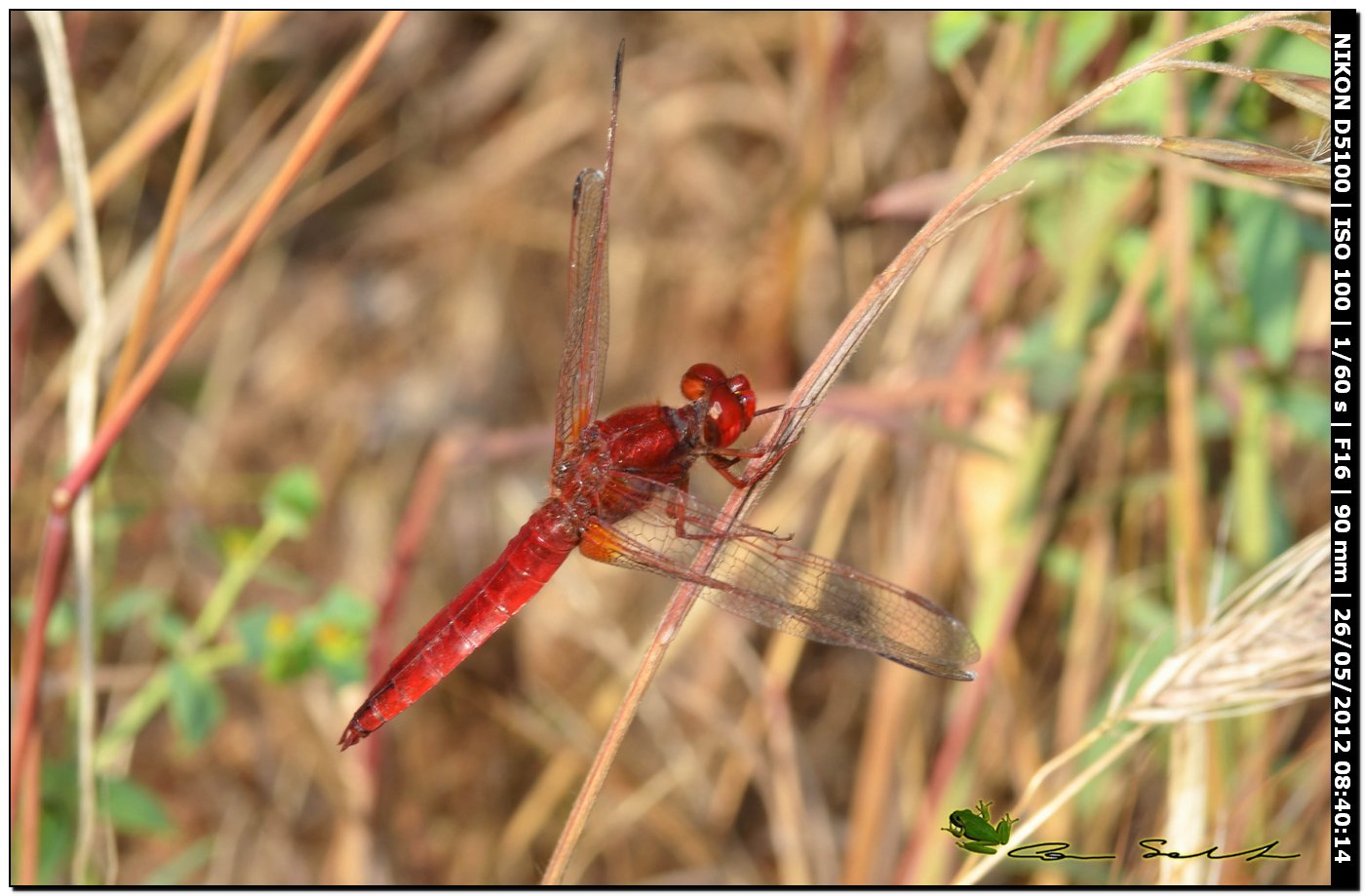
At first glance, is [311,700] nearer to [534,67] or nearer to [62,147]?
[62,147]

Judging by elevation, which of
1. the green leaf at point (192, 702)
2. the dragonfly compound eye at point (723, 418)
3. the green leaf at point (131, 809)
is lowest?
the green leaf at point (131, 809)

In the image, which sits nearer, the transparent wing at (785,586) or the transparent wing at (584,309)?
the transparent wing at (785,586)

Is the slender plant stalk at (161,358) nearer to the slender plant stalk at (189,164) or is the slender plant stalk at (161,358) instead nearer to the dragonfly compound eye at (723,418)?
the slender plant stalk at (189,164)

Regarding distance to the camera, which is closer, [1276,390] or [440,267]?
[1276,390]

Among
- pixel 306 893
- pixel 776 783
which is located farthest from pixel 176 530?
pixel 776 783

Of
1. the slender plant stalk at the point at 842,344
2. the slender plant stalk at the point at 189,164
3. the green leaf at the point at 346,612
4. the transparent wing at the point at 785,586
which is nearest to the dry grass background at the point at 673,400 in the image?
the green leaf at the point at 346,612

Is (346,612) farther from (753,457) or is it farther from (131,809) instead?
(753,457)
